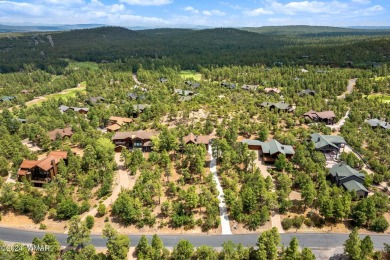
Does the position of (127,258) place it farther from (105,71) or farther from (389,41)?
(389,41)

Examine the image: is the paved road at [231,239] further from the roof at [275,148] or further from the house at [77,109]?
Answer: the house at [77,109]

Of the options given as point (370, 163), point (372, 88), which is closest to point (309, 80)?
point (372, 88)

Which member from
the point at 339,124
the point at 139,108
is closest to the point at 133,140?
the point at 139,108

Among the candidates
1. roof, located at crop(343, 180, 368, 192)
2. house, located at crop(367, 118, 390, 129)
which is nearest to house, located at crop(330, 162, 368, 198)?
roof, located at crop(343, 180, 368, 192)

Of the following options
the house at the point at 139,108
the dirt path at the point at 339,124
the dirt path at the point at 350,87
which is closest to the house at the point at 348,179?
the dirt path at the point at 339,124

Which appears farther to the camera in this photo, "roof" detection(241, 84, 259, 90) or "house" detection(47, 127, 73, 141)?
"roof" detection(241, 84, 259, 90)

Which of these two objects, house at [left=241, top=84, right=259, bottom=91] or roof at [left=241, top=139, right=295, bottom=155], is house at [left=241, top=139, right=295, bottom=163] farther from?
house at [left=241, top=84, right=259, bottom=91]
